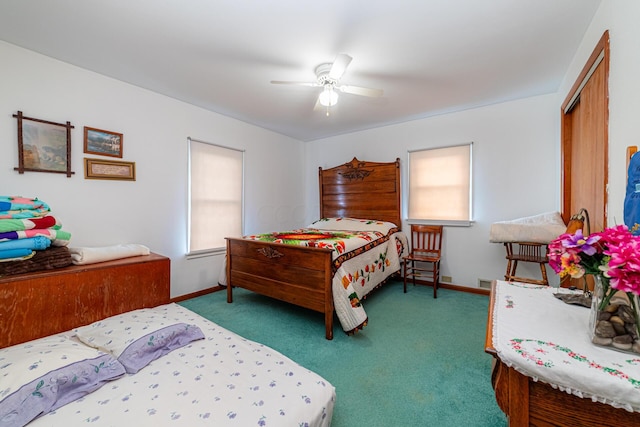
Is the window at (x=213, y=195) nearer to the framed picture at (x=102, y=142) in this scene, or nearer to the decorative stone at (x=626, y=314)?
the framed picture at (x=102, y=142)

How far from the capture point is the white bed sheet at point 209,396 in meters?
0.93

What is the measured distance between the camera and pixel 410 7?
166 centimetres

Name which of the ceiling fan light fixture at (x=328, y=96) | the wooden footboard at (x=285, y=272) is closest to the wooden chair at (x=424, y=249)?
the wooden footboard at (x=285, y=272)

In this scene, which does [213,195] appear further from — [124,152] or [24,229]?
[24,229]

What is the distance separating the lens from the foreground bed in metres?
0.94

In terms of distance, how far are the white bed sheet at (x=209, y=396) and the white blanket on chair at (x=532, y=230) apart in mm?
2225

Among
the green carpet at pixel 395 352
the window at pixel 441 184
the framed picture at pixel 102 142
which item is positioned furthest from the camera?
the window at pixel 441 184

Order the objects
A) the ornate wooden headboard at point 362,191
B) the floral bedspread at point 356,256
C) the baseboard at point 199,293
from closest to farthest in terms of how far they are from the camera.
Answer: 1. the floral bedspread at point 356,256
2. the baseboard at point 199,293
3. the ornate wooden headboard at point 362,191

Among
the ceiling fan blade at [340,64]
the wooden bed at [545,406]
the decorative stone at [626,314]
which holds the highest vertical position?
the ceiling fan blade at [340,64]

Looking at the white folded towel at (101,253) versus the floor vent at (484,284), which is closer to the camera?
the white folded towel at (101,253)

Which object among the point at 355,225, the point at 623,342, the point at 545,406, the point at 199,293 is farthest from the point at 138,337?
the point at 355,225

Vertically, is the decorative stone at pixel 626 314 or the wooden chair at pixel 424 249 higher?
the decorative stone at pixel 626 314

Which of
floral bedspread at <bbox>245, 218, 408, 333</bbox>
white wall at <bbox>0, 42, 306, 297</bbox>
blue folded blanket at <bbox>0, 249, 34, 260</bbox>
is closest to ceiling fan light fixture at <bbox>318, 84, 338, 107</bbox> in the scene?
floral bedspread at <bbox>245, 218, 408, 333</bbox>

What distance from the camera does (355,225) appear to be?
153 inches
